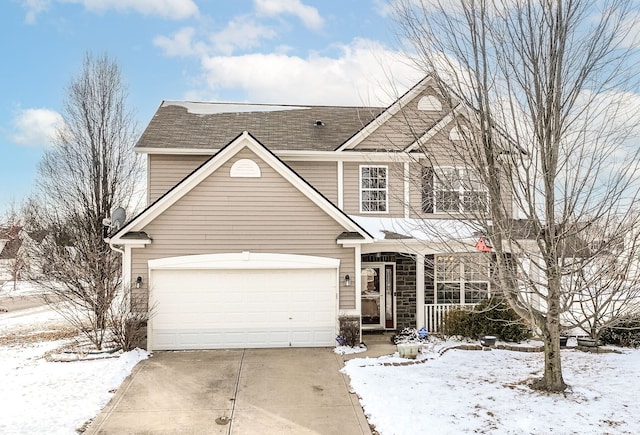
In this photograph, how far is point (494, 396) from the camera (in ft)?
26.1

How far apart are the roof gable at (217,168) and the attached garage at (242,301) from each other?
975 millimetres

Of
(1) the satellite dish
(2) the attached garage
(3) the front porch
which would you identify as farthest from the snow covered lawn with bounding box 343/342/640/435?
(1) the satellite dish

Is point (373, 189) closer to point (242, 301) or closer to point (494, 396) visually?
point (242, 301)

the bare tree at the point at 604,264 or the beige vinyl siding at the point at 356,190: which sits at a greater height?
the beige vinyl siding at the point at 356,190

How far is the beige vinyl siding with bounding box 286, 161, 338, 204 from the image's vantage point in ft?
47.8

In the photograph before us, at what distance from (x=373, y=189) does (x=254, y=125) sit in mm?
4736

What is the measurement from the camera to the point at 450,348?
11250 mm

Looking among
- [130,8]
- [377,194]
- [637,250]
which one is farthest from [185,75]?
[637,250]

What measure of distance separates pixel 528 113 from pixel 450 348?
5.89 meters

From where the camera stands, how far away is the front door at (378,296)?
14.6 meters

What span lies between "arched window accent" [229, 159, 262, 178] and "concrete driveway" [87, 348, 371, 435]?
4.38m

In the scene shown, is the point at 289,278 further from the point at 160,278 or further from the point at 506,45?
the point at 506,45

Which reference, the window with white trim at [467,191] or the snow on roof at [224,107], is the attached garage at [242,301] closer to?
the window with white trim at [467,191]

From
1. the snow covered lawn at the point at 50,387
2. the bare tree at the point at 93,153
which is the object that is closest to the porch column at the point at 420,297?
the snow covered lawn at the point at 50,387
